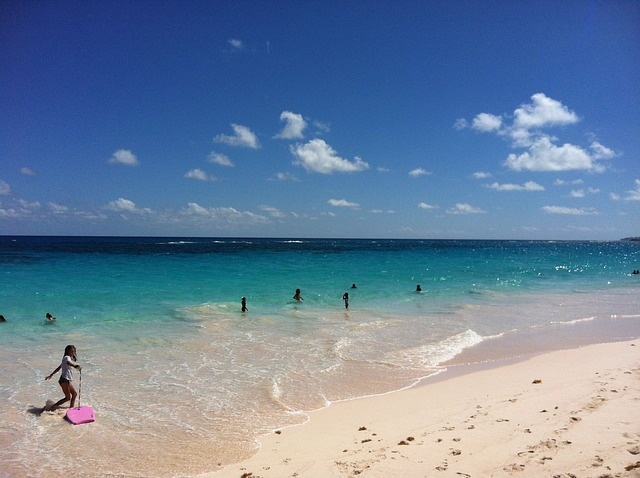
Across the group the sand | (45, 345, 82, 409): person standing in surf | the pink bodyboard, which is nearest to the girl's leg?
(45, 345, 82, 409): person standing in surf

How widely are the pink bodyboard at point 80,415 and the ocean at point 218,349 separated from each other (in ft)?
0.47

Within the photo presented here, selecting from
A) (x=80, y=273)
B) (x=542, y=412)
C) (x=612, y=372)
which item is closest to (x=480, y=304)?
(x=612, y=372)

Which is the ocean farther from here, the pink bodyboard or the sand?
the sand

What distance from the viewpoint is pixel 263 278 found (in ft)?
127

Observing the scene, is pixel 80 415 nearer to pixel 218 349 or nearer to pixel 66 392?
pixel 66 392

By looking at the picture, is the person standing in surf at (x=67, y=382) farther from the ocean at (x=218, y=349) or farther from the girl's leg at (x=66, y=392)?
the ocean at (x=218, y=349)

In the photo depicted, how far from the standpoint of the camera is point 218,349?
50.4 ft

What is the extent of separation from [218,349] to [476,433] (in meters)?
10.2

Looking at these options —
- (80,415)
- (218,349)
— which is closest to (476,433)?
(80,415)

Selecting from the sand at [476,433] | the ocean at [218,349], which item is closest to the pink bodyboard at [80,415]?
the ocean at [218,349]

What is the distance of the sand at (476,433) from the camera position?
21.1 ft

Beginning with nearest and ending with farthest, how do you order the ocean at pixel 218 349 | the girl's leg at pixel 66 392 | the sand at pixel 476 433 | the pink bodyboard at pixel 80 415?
the sand at pixel 476 433 → the ocean at pixel 218 349 → the pink bodyboard at pixel 80 415 → the girl's leg at pixel 66 392

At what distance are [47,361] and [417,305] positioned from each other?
63.9ft

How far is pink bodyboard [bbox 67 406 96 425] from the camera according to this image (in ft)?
29.6
